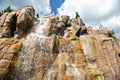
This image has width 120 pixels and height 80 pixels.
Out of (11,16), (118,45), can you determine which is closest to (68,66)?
(118,45)

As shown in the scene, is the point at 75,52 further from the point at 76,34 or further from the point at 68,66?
the point at 76,34

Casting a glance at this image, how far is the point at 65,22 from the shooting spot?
3750cm

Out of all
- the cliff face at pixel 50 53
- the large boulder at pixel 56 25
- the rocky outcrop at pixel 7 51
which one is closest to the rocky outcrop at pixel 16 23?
the cliff face at pixel 50 53

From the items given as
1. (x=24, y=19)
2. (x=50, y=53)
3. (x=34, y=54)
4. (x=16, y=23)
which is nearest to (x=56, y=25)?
(x=24, y=19)

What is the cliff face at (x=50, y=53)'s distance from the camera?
1062 inches

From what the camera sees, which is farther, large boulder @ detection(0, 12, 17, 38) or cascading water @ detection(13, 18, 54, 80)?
large boulder @ detection(0, 12, 17, 38)

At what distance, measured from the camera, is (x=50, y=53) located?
29.4 m

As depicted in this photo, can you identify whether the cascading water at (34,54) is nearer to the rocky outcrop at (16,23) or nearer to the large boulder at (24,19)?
the large boulder at (24,19)

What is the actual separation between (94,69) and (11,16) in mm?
12696

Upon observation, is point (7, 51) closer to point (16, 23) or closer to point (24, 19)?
point (24, 19)

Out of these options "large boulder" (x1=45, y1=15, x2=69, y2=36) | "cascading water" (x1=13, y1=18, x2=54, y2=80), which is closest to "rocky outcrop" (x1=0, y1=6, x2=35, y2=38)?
"cascading water" (x1=13, y1=18, x2=54, y2=80)

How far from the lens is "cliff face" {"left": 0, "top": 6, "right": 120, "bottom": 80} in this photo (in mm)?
26984

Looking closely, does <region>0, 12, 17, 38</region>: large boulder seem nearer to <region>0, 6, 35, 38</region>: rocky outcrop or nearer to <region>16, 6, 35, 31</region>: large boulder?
<region>0, 6, 35, 38</region>: rocky outcrop

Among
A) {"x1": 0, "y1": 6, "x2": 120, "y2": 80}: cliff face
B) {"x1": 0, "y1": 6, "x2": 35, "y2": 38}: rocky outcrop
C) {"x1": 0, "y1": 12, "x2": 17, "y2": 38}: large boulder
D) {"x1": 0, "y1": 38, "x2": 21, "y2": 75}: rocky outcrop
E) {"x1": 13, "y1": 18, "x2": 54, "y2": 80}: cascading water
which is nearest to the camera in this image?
{"x1": 0, "y1": 38, "x2": 21, "y2": 75}: rocky outcrop
